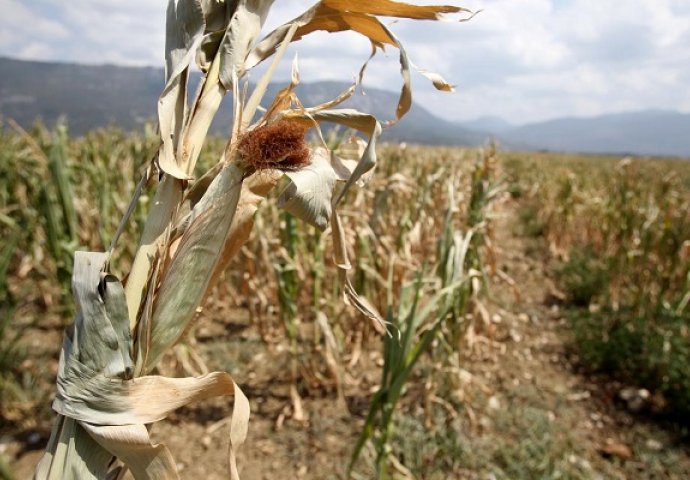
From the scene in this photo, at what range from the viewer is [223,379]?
60 centimetres

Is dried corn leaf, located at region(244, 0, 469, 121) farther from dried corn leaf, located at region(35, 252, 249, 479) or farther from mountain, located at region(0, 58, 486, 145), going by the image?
mountain, located at region(0, 58, 486, 145)

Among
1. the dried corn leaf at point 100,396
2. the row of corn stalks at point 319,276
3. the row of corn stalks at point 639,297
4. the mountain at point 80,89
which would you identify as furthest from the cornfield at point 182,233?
the mountain at point 80,89

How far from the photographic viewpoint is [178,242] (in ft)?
1.89

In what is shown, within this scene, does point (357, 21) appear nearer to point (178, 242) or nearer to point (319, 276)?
point (178, 242)

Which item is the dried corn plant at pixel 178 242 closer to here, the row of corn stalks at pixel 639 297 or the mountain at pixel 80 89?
the row of corn stalks at pixel 639 297

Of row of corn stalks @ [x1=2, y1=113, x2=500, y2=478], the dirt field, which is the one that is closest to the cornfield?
row of corn stalks @ [x1=2, y1=113, x2=500, y2=478]

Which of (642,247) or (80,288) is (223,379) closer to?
(80,288)

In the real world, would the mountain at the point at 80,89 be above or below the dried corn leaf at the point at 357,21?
above

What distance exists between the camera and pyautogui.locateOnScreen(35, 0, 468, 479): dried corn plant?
1.75 feet

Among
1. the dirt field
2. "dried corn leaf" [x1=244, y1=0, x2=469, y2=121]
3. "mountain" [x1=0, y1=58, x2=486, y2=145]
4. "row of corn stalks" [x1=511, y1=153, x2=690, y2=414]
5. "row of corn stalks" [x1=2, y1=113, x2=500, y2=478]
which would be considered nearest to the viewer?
"dried corn leaf" [x1=244, y1=0, x2=469, y2=121]

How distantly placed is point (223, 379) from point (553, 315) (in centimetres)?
424

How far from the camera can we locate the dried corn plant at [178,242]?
53 centimetres

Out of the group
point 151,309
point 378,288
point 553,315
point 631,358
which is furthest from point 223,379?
point 553,315

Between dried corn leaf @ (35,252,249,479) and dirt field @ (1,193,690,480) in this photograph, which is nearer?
dried corn leaf @ (35,252,249,479)
